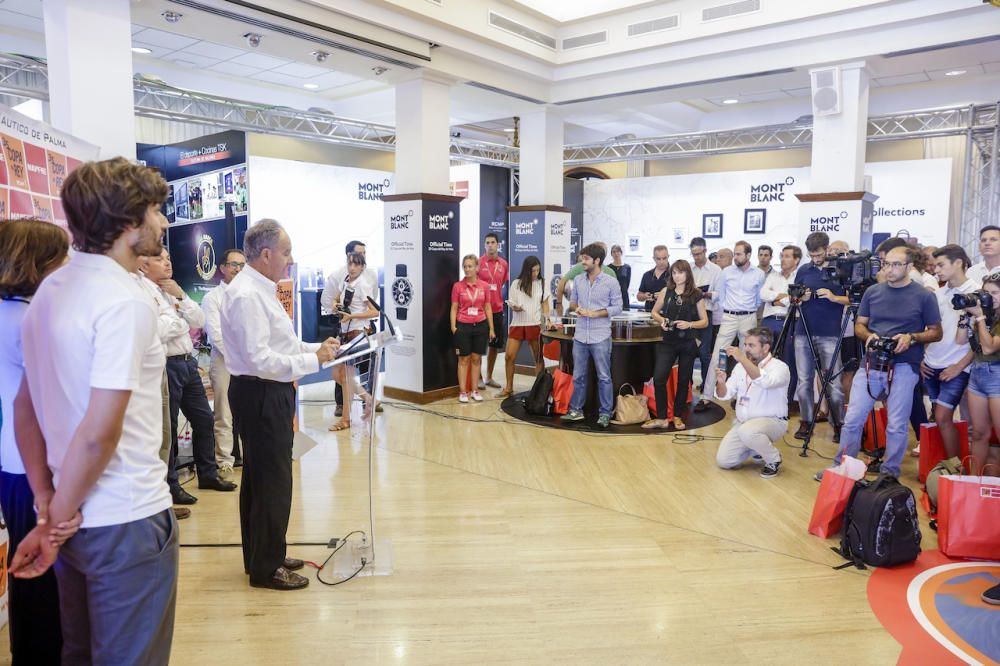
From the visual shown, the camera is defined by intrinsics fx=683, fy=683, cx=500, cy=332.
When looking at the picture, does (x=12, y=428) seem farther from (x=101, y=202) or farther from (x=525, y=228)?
(x=525, y=228)

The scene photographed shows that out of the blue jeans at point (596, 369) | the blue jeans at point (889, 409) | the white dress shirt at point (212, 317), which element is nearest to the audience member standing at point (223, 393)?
the white dress shirt at point (212, 317)

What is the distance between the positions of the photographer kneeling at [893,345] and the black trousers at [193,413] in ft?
14.1

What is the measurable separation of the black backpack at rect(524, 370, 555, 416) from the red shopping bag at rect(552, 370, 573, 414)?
0.07 meters

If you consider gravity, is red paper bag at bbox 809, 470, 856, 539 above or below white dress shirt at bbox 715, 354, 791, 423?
below

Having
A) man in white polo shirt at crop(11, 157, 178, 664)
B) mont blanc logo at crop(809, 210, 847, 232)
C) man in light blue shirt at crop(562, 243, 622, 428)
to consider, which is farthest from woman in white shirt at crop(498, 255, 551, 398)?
man in white polo shirt at crop(11, 157, 178, 664)

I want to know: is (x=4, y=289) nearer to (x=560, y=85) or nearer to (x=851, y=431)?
(x=851, y=431)

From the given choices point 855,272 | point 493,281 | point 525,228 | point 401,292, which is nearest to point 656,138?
point 525,228

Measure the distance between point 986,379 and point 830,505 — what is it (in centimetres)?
132

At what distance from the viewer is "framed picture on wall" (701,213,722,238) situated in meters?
12.0

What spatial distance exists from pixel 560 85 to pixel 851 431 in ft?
18.1

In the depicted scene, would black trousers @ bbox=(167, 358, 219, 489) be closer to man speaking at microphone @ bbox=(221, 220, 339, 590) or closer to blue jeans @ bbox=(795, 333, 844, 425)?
man speaking at microphone @ bbox=(221, 220, 339, 590)

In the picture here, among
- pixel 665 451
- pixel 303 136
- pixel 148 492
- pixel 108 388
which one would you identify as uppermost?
pixel 303 136

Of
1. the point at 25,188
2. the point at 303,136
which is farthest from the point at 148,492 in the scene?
the point at 303,136

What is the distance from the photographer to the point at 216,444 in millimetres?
4855
